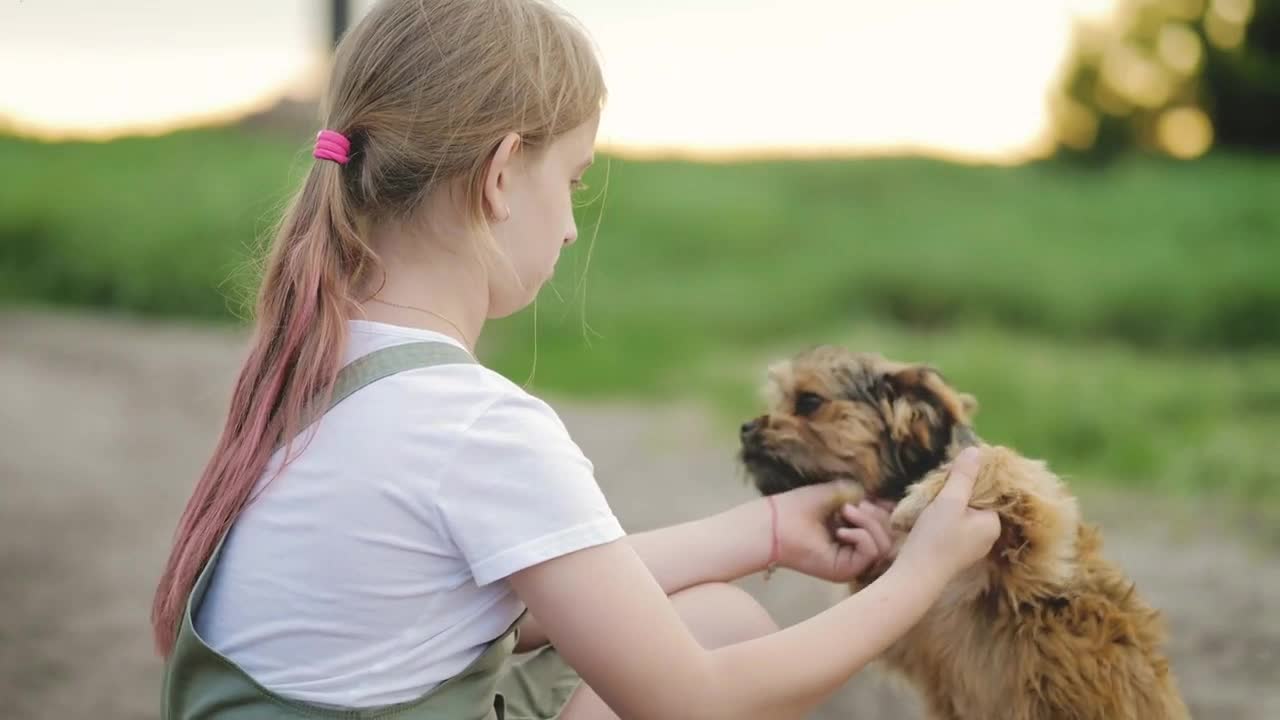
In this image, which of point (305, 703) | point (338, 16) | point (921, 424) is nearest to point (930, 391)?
point (921, 424)

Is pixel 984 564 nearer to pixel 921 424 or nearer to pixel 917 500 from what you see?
pixel 917 500

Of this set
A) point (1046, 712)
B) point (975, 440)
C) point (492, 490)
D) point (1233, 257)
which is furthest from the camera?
point (1233, 257)

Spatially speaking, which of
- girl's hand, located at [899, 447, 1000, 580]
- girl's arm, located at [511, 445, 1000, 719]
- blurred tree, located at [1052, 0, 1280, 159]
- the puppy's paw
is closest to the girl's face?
girl's arm, located at [511, 445, 1000, 719]

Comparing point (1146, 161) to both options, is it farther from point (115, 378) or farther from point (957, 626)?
point (957, 626)

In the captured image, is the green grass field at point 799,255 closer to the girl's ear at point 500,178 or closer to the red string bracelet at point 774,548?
the red string bracelet at point 774,548

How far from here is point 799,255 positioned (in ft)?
36.0

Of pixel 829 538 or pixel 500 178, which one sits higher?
pixel 500 178

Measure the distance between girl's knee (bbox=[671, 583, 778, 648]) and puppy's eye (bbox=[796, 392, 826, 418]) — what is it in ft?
1.89

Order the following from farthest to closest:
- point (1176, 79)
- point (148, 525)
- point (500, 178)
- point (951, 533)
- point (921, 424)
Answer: point (1176, 79), point (148, 525), point (921, 424), point (951, 533), point (500, 178)

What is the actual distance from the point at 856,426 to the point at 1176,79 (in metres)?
9.05

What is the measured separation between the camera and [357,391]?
5.60ft

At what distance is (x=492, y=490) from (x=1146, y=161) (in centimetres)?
1031

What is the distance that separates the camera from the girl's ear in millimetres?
1781

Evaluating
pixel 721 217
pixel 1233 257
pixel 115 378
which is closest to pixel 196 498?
pixel 115 378
